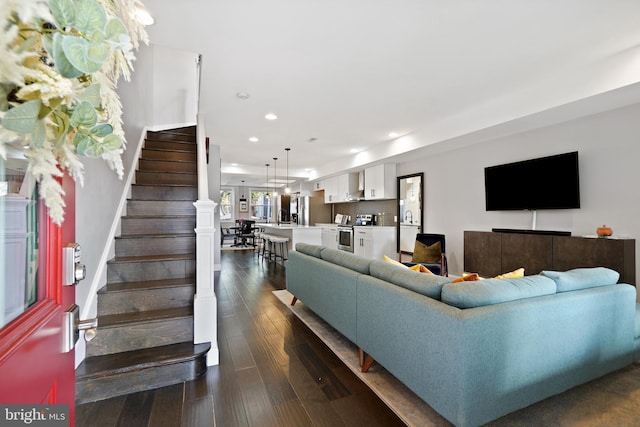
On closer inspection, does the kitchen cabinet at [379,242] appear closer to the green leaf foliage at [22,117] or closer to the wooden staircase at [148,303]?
the wooden staircase at [148,303]

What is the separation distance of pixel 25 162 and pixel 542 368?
93.6 inches

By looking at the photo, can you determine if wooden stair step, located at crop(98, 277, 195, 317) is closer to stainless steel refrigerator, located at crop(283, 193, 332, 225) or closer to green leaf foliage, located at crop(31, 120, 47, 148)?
green leaf foliage, located at crop(31, 120, 47, 148)

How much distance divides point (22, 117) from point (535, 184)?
483 cm

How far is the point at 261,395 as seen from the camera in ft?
6.18

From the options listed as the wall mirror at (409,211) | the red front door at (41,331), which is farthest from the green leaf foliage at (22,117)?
the wall mirror at (409,211)

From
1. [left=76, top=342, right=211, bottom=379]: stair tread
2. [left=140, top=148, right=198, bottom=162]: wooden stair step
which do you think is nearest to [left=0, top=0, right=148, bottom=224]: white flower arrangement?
[left=76, top=342, right=211, bottom=379]: stair tread

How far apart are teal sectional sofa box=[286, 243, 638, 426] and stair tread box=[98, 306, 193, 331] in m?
1.41

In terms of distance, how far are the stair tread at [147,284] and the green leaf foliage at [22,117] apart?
7.44 feet

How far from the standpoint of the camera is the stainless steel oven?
724cm

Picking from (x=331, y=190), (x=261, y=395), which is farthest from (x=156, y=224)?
(x=331, y=190)

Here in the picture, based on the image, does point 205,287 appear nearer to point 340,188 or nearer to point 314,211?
point 340,188

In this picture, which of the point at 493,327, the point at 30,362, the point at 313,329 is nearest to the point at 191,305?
the point at 313,329

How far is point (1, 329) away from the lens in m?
0.47

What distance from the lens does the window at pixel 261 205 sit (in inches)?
516
